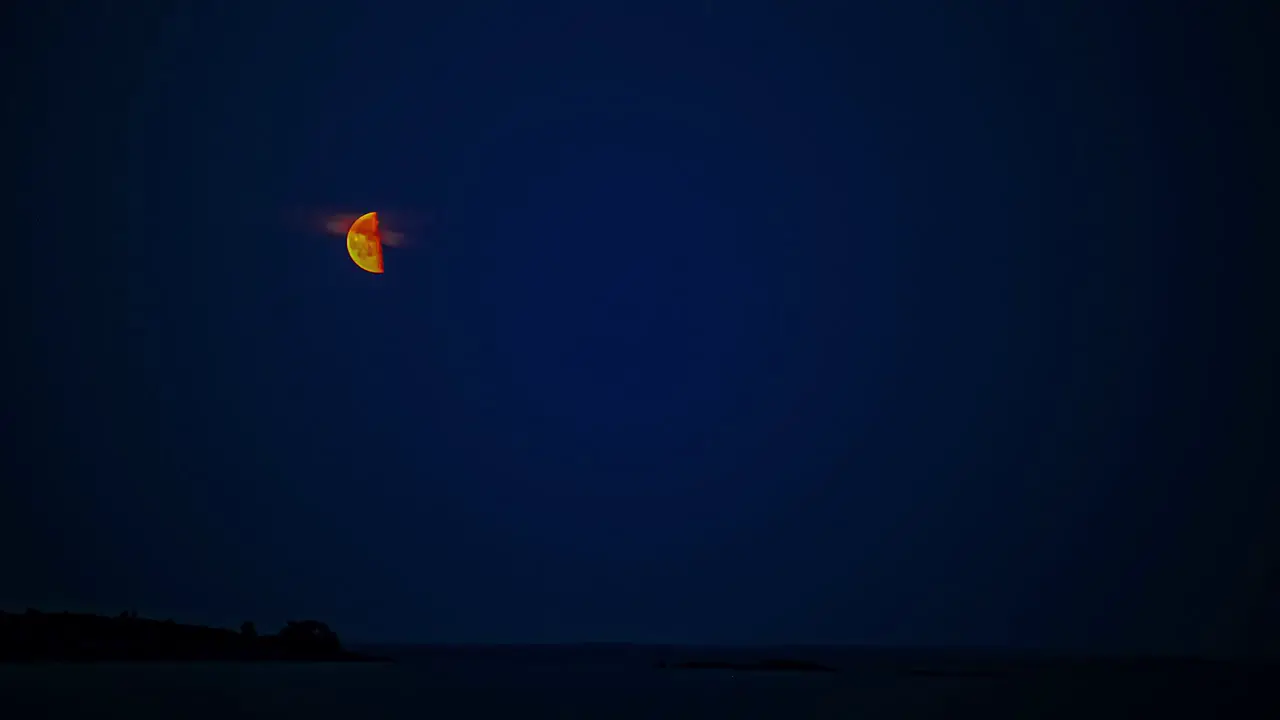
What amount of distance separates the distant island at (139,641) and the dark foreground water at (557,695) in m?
1.20

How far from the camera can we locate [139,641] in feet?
265

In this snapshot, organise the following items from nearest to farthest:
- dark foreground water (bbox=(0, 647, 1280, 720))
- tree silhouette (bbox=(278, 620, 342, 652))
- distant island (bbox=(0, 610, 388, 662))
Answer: dark foreground water (bbox=(0, 647, 1280, 720)), distant island (bbox=(0, 610, 388, 662)), tree silhouette (bbox=(278, 620, 342, 652))

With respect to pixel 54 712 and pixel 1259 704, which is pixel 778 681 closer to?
pixel 1259 704

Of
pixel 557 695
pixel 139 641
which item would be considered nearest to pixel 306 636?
pixel 139 641

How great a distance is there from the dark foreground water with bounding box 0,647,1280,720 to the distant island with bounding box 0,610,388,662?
120cm

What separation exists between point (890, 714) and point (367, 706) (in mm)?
27301

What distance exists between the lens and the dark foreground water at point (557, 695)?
56000mm

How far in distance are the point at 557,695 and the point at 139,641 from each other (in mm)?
30706

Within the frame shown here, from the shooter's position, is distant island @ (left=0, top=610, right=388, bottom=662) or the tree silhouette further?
the tree silhouette

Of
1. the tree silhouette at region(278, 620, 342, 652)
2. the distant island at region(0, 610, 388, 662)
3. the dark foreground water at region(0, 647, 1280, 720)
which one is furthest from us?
the tree silhouette at region(278, 620, 342, 652)

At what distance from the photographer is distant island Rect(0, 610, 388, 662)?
75438 mm

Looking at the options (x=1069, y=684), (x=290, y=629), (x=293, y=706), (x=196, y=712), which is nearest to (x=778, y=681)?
(x=1069, y=684)

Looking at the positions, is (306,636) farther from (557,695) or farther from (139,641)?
(557,695)

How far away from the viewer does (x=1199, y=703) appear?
72.9m
